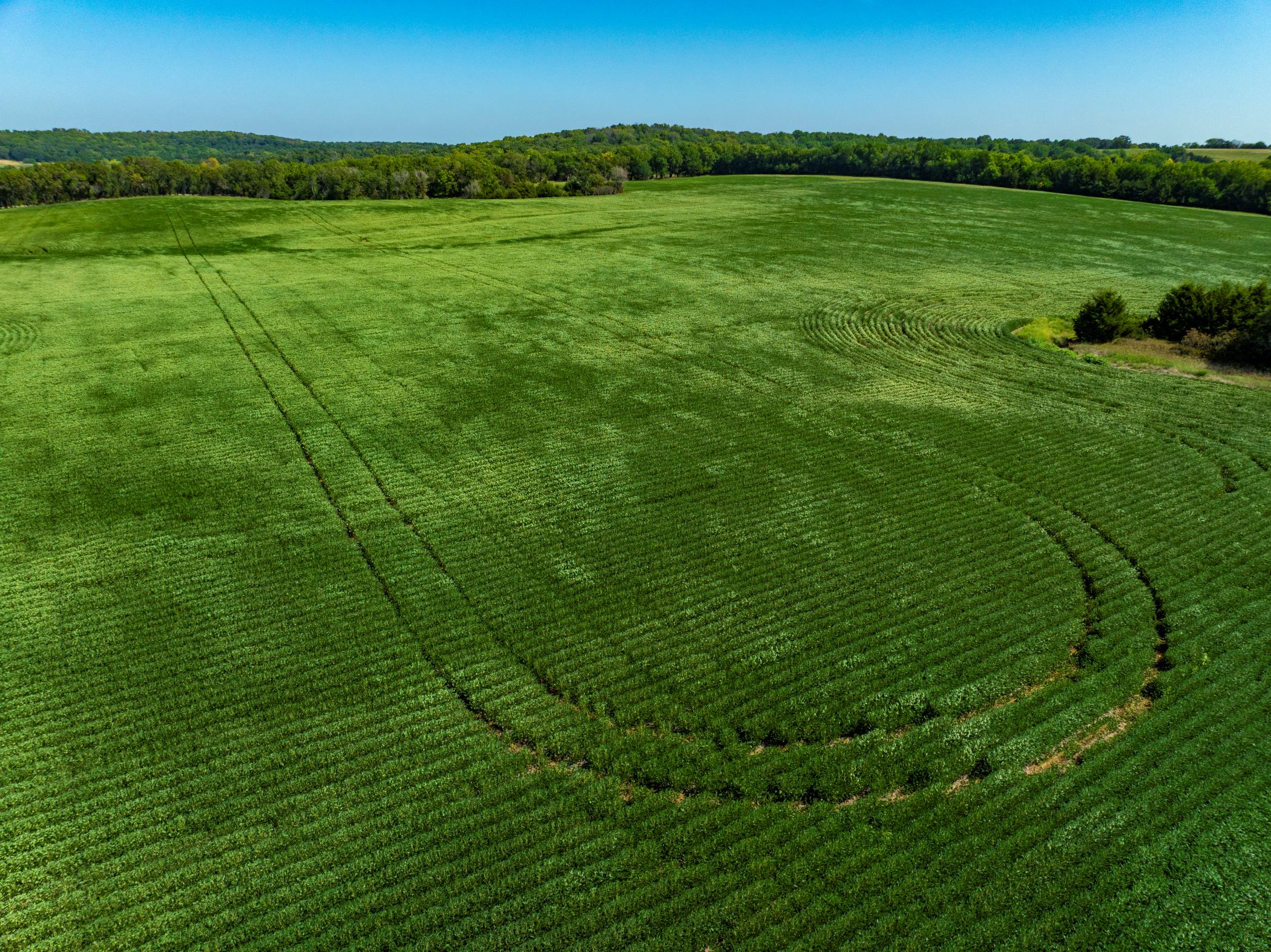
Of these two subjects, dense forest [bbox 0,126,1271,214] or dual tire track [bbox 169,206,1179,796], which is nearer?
dual tire track [bbox 169,206,1179,796]

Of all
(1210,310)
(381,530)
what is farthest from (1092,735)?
(1210,310)

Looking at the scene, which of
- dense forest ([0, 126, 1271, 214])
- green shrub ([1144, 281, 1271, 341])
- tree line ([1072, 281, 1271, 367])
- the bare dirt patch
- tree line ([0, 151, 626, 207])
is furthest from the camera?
dense forest ([0, 126, 1271, 214])

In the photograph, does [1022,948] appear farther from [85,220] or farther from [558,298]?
[85,220]

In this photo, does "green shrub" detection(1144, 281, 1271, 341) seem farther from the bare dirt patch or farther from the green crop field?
the bare dirt patch

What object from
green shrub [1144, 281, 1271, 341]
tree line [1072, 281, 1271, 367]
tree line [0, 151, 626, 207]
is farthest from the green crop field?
tree line [0, 151, 626, 207]

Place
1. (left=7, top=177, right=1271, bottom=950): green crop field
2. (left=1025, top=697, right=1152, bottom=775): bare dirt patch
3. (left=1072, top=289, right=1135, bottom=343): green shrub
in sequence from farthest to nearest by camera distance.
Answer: (left=1072, top=289, right=1135, bottom=343): green shrub, (left=1025, top=697, right=1152, bottom=775): bare dirt patch, (left=7, top=177, right=1271, bottom=950): green crop field

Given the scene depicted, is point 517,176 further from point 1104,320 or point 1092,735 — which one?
point 1092,735

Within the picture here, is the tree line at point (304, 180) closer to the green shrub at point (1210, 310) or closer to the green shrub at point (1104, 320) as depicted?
the green shrub at point (1104, 320)
